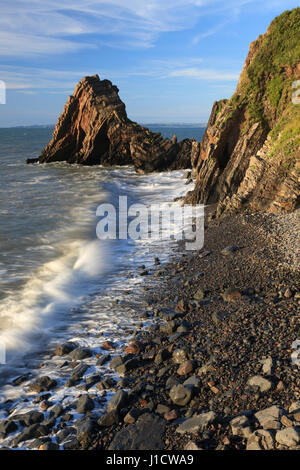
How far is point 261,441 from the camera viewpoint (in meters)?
4.52

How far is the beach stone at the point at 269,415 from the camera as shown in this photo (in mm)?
4794

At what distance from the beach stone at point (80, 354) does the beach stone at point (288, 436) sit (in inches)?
169

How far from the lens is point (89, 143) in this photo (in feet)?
167

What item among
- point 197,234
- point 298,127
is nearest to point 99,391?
point 197,234

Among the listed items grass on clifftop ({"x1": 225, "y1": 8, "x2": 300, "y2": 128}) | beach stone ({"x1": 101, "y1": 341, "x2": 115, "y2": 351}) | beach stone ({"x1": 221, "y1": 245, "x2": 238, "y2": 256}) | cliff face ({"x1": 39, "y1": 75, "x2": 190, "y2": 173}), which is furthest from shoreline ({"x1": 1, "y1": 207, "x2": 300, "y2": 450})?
cliff face ({"x1": 39, "y1": 75, "x2": 190, "y2": 173})

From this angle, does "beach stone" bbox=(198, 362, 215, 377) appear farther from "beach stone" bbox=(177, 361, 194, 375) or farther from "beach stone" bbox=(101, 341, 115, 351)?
"beach stone" bbox=(101, 341, 115, 351)

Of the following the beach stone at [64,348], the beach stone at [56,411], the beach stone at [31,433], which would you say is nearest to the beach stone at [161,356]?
the beach stone at [56,411]

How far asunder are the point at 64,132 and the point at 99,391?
5061 centimetres

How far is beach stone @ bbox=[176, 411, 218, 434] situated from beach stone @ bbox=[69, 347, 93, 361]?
9.85 feet

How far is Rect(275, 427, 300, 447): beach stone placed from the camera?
436 centimetres

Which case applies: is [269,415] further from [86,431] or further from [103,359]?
[103,359]

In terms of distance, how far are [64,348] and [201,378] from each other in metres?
3.28

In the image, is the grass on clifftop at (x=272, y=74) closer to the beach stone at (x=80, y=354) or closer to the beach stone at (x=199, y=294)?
the beach stone at (x=199, y=294)
